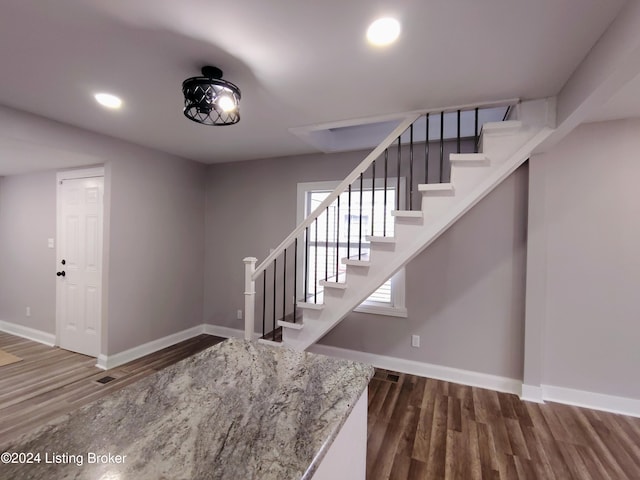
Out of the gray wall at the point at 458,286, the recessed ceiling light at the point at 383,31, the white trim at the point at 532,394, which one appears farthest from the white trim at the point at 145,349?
the recessed ceiling light at the point at 383,31

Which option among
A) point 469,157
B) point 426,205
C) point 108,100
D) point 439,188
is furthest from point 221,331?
point 469,157

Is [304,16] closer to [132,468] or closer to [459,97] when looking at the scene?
[459,97]

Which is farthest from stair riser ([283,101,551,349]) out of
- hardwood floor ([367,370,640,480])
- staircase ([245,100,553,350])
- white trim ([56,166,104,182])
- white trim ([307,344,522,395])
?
white trim ([56,166,104,182])

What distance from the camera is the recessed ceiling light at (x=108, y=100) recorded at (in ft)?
7.38

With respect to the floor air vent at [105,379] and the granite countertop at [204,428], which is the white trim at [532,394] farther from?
the floor air vent at [105,379]

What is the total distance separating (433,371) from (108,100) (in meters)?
3.80

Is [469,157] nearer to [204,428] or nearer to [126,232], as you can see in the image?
[204,428]

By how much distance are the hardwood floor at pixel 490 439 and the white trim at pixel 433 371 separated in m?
0.11

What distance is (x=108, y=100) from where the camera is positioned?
2.33m

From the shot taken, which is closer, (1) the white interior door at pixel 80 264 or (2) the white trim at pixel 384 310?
(2) the white trim at pixel 384 310

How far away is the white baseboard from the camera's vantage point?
394 centimetres

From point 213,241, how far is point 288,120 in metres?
2.37

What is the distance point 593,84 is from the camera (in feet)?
5.34

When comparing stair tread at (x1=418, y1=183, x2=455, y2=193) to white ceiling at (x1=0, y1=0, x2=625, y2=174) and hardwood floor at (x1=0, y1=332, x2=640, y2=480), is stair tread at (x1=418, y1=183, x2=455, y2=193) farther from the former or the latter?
hardwood floor at (x1=0, y1=332, x2=640, y2=480)
